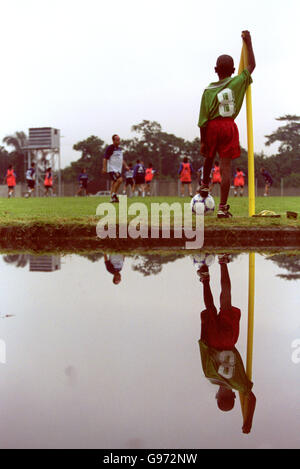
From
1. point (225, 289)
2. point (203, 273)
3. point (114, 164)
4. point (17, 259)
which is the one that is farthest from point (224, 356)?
point (114, 164)

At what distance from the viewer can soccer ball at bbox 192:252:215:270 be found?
4.79 metres

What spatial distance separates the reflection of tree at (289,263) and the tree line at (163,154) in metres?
63.1

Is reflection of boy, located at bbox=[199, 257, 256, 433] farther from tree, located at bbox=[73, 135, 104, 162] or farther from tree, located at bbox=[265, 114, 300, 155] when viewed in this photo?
tree, located at bbox=[73, 135, 104, 162]

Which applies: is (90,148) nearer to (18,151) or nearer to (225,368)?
(18,151)

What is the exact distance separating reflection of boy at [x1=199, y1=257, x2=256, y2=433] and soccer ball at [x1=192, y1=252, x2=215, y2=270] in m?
1.30

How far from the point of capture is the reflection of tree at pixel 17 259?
5.03m

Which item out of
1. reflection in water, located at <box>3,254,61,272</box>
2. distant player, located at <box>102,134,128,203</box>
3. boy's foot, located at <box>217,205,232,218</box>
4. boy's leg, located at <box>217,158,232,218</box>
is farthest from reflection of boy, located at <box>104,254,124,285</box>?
distant player, located at <box>102,134,128,203</box>

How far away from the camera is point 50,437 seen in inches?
63.0

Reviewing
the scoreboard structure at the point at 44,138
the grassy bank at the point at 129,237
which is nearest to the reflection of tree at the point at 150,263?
the grassy bank at the point at 129,237

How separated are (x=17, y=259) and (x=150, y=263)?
1335 mm

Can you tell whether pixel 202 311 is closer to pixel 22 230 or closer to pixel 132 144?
pixel 22 230

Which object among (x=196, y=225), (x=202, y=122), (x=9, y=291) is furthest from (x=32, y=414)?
(x=202, y=122)
